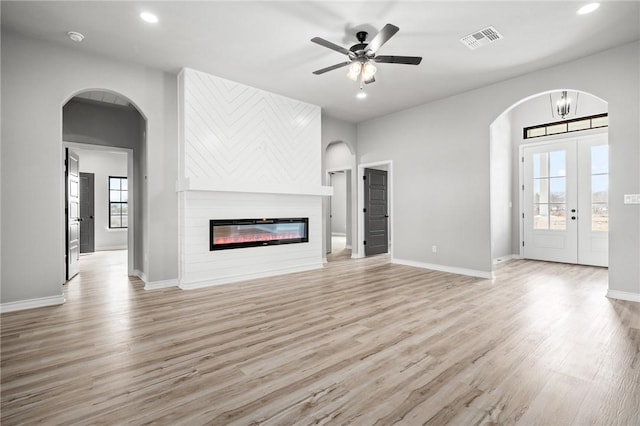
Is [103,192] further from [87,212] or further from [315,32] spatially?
[315,32]

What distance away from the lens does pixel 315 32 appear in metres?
3.42

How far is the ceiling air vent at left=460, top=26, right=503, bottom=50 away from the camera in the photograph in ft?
11.2

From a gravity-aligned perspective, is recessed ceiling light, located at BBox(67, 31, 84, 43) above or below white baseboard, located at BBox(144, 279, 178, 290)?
above

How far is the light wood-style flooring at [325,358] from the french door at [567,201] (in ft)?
8.18

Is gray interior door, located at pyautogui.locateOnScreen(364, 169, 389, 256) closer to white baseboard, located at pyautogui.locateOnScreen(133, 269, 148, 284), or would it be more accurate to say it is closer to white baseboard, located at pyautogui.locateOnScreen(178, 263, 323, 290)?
white baseboard, located at pyautogui.locateOnScreen(178, 263, 323, 290)

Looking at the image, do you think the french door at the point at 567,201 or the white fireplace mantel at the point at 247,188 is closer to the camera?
the white fireplace mantel at the point at 247,188

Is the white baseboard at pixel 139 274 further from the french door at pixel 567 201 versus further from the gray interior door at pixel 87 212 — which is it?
the french door at pixel 567 201

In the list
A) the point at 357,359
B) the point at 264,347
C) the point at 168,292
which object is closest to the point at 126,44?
the point at 168,292

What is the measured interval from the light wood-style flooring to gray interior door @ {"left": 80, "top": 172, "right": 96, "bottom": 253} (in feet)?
17.8

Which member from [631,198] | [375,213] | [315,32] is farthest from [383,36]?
[375,213]

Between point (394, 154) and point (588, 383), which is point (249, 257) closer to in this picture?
point (394, 154)

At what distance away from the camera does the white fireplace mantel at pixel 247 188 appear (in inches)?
165

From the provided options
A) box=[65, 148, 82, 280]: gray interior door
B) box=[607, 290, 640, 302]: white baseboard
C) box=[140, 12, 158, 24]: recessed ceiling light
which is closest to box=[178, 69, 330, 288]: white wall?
box=[140, 12, 158, 24]: recessed ceiling light

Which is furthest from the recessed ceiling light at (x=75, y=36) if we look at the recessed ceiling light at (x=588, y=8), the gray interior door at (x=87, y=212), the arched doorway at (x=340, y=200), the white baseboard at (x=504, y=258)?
the white baseboard at (x=504, y=258)
